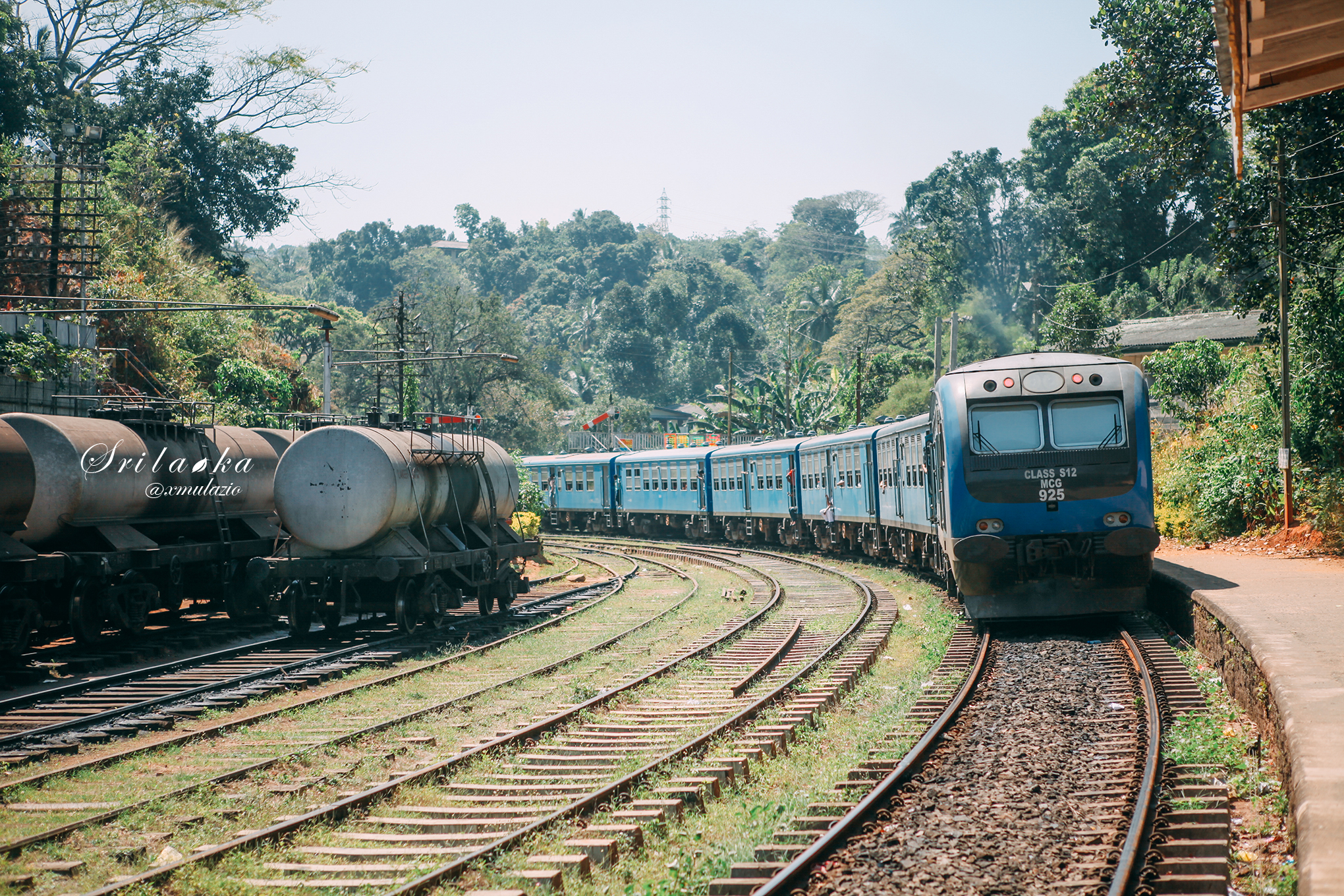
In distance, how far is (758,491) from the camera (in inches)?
1303

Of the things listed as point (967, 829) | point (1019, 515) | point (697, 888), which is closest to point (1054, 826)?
point (967, 829)

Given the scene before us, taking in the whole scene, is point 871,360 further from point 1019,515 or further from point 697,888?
point 697,888

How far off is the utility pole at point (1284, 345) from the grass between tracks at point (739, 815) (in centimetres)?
1118

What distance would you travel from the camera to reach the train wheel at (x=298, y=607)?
16.1 m

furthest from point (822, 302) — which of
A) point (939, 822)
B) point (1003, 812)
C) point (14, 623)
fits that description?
point (939, 822)

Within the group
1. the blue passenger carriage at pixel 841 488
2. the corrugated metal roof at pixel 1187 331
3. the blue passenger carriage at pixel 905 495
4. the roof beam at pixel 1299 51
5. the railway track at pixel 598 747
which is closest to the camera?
the railway track at pixel 598 747

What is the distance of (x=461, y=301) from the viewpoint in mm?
61500

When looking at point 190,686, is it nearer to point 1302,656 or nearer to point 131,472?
point 131,472

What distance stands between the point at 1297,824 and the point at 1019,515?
295 inches

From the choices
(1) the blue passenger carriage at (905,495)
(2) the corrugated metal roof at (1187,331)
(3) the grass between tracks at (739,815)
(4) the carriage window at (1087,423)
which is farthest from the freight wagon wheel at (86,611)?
(2) the corrugated metal roof at (1187,331)

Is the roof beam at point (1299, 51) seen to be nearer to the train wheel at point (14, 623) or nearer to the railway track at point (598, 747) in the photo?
the railway track at point (598, 747)

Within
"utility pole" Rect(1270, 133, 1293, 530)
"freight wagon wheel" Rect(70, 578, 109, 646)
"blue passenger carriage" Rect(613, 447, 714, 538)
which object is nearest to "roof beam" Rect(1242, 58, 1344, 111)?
"utility pole" Rect(1270, 133, 1293, 530)

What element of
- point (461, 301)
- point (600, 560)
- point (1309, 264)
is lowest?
point (600, 560)

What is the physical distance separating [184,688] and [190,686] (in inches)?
6.2
